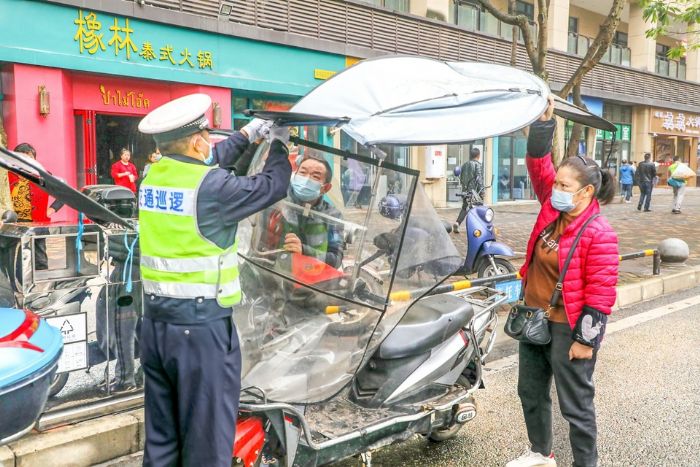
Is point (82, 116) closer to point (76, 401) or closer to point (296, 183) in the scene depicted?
point (76, 401)

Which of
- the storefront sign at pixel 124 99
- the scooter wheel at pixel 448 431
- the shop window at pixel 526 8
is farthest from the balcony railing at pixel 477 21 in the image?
the scooter wheel at pixel 448 431

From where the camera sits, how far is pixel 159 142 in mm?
2580

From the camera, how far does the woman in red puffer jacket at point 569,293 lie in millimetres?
3137

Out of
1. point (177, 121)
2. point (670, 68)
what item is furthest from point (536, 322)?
point (670, 68)

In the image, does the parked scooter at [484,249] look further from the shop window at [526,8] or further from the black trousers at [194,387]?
the shop window at [526,8]

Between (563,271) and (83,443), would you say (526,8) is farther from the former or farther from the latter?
(83,443)

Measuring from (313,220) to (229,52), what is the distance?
36.2 feet

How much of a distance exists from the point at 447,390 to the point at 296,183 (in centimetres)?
146

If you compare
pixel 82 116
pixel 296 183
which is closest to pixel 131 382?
pixel 296 183

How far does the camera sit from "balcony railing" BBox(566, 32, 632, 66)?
23.2m

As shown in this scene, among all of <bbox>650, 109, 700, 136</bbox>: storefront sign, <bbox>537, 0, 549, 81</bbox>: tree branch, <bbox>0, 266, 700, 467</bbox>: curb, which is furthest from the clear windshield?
<bbox>650, 109, 700, 136</bbox>: storefront sign

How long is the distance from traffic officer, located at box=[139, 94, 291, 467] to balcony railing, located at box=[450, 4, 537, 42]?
55.9ft

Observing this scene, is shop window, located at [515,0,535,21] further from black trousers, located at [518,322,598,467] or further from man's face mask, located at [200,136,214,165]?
man's face mask, located at [200,136,214,165]

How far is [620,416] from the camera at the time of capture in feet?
14.1
